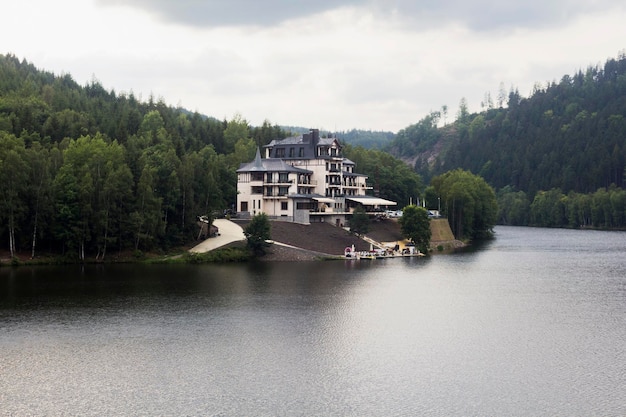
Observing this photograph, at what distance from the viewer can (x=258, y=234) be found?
91.8 metres

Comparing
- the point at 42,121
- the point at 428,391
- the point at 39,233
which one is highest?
the point at 42,121

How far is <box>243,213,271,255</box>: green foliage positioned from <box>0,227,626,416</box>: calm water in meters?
13.2

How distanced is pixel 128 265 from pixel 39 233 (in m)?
10.5

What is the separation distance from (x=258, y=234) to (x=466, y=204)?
58.6m

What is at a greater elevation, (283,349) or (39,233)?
(39,233)

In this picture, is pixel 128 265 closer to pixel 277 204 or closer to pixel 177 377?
pixel 277 204

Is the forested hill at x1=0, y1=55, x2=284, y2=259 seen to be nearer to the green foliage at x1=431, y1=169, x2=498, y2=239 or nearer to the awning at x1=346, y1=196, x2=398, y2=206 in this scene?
the awning at x1=346, y1=196, x2=398, y2=206

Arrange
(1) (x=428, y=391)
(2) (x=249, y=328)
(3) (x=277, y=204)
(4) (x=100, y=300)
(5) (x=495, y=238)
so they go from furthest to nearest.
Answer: (5) (x=495, y=238) < (3) (x=277, y=204) < (4) (x=100, y=300) < (2) (x=249, y=328) < (1) (x=428, y=391)

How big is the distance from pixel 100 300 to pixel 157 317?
338 inches

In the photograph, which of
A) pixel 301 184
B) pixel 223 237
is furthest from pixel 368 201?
pixel 223 237

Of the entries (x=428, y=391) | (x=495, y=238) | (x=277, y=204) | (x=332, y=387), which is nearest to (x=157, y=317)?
(x=332, y=387)

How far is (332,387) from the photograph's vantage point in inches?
1452

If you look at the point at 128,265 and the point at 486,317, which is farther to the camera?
the point at 128,265

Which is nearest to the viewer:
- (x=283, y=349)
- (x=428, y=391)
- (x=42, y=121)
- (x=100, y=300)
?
(x=428, y=391)
